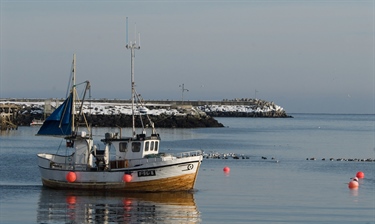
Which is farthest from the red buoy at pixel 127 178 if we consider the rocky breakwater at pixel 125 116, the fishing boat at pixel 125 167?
the rocky breakwater at pixel 125 116

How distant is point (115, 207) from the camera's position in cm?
2953

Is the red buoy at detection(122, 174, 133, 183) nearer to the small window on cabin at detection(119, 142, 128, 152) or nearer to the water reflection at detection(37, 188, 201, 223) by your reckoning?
the water reflection at detection(37, 188, 201, 223)

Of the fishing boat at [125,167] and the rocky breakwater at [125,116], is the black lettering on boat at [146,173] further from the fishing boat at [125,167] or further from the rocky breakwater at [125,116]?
the rocky breakwater at [125,116]

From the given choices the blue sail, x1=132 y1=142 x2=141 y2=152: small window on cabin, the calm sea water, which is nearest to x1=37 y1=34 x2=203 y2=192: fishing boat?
x1=132 y1=142 x2=141 y2=152: small window on cabin

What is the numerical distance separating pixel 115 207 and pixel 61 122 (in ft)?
25.3

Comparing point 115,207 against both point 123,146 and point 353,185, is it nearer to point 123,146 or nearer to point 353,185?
point 123,146

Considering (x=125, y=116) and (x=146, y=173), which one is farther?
(x=125, y=116)

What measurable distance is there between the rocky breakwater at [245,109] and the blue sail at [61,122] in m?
126

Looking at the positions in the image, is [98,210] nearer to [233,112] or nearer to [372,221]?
[372,221]

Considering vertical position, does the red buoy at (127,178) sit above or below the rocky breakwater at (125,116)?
below

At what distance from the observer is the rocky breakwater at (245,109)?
171225mm

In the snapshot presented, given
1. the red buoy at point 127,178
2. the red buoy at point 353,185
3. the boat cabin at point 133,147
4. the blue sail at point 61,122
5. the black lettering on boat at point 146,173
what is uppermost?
the blue sail at point 61,122

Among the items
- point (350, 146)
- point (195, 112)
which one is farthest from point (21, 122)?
point (350, 146)

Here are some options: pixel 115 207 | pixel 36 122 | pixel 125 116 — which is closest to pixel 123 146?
pixel 115 207
